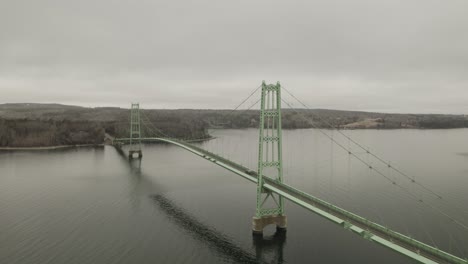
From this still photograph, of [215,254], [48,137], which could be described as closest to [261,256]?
[215,254]

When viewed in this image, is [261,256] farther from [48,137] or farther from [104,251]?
[48,137]

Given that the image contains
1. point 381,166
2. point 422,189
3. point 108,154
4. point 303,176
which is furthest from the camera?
point 108,154

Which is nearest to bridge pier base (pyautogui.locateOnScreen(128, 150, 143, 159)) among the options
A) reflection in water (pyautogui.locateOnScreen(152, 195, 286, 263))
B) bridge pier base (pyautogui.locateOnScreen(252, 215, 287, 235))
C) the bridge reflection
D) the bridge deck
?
the bridge reflection

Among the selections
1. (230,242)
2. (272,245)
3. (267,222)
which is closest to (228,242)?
(230,242)

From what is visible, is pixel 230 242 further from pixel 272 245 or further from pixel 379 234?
pixel 379 234

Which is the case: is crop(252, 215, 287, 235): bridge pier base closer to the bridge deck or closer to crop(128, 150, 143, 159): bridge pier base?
the bridge deck

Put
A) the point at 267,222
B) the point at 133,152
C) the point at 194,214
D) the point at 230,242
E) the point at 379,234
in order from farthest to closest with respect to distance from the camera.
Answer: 1. the point at 133,152
2. the point at 194,214
3. the point at 267,222
4. the point at 230,242
5. the point at 379,234
